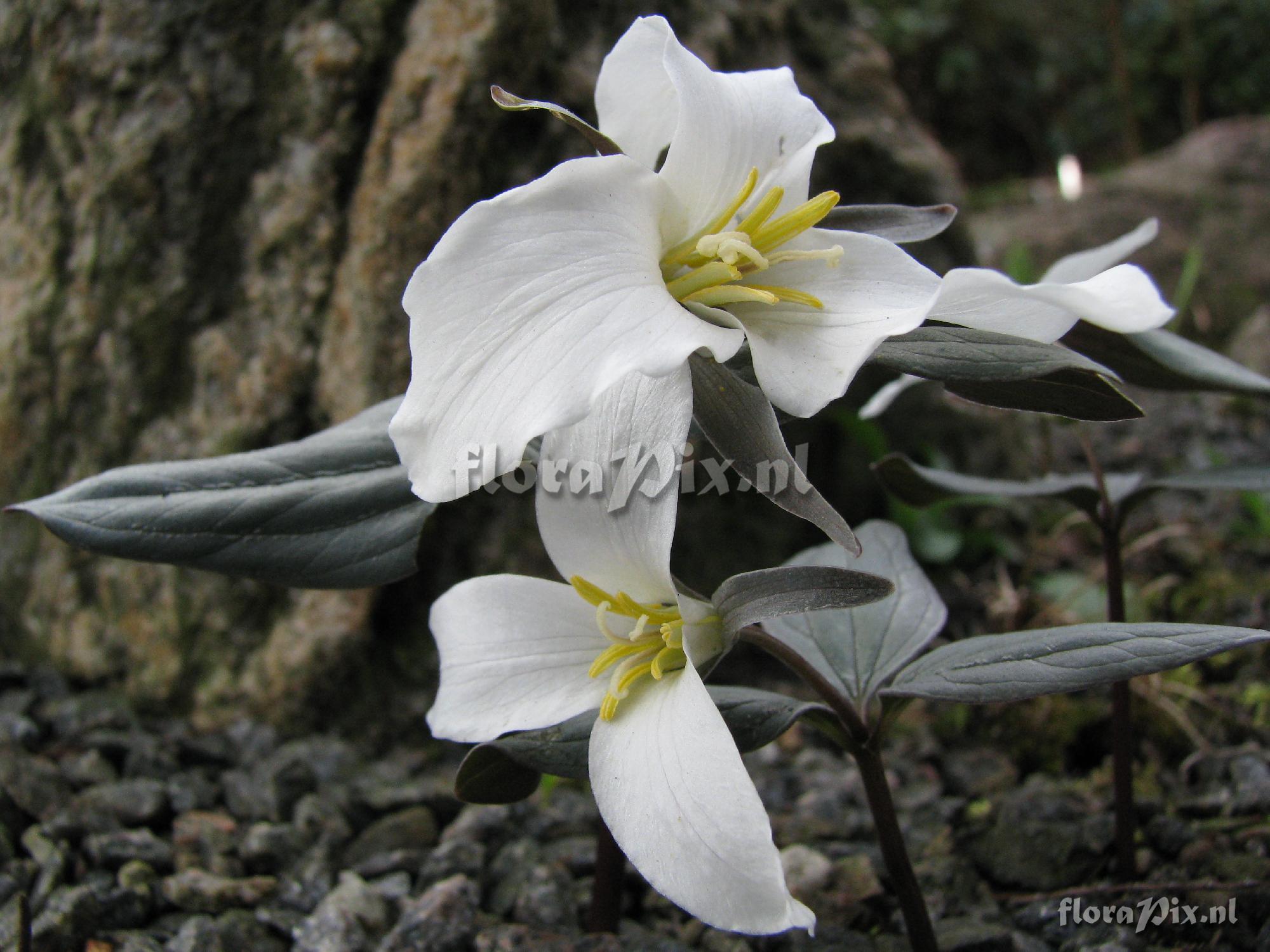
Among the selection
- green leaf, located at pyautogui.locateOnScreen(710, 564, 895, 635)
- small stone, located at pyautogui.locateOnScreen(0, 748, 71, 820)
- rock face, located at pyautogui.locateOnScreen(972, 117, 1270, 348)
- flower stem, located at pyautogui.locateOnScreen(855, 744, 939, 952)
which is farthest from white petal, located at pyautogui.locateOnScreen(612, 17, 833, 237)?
rock face, located at pyautogui.locateOnScreen(972, 117, 1270, 348)

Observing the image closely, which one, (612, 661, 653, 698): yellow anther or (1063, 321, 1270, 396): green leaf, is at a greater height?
(1063, 321, 1270, 396): green leaf

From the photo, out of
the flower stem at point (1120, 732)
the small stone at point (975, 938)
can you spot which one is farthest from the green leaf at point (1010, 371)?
the small stone at point (975, 938)

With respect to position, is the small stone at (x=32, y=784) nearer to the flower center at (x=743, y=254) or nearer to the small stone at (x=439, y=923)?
the small stone at (x=439, y=923)

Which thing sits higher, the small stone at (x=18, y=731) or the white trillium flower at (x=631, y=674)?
the white trillium flower at (x=631, y=674)

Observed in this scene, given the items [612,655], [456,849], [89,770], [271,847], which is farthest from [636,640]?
[89,770]

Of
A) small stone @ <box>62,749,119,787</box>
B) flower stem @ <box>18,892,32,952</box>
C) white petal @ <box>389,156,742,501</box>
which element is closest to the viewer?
white petal @ <box>389,156,742,501</box>

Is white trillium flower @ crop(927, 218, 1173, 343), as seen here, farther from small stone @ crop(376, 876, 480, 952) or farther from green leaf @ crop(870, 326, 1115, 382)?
small stone @ crop(376, 876, 480, 952)
